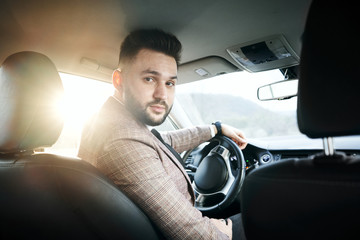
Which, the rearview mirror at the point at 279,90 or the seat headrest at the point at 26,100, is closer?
the seat headrest at the point at 26,100

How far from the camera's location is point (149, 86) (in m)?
1.77

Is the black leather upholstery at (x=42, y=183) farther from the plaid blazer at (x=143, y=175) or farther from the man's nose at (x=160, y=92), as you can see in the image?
the man's nose at (x=160, y=92)

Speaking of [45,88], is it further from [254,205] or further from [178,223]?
[254,205]

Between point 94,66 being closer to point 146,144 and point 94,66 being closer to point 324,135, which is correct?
point 146,144

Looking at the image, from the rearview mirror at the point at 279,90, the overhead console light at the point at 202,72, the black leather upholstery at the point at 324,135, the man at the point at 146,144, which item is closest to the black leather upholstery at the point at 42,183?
the man at the point at 146,144

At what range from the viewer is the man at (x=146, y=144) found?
4.08ft

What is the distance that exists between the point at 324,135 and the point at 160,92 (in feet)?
3.97

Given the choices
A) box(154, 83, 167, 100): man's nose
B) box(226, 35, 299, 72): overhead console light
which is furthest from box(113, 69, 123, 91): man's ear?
box(226, 35, 299, 72): overhead console light

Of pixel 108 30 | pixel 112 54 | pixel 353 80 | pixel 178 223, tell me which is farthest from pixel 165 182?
pixel 112 54

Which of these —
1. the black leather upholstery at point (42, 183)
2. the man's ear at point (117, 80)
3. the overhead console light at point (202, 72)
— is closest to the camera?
the black leather upholstery at point (42, 183)

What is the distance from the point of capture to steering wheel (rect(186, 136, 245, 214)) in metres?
2.06

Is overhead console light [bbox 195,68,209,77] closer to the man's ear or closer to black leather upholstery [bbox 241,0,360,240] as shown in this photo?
the man's ear

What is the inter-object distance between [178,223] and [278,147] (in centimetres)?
167

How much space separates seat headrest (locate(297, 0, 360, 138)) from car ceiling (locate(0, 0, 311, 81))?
3.33 feet
